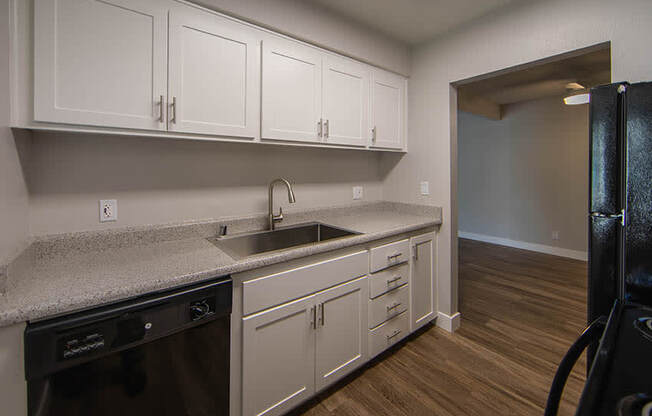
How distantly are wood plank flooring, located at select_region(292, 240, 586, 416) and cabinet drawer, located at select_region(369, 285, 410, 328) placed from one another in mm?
315

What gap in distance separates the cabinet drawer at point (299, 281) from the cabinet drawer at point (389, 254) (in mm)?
86

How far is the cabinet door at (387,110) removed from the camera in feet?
7.44

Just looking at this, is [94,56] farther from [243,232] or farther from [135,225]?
[243,232]

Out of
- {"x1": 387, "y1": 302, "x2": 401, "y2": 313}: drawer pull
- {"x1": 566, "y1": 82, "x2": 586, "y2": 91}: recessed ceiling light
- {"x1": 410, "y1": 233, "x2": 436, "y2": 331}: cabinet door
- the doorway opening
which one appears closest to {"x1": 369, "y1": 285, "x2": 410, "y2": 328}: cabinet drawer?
{"x1": 387, "y1": 302, "x2": 401, "y2": 313}: drawer pull

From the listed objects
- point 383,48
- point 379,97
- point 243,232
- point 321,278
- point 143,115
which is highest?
point 383,48

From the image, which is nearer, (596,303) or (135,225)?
(596,303)

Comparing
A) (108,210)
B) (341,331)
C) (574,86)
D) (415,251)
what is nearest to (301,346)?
(341,331)

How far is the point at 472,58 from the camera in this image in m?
2.11

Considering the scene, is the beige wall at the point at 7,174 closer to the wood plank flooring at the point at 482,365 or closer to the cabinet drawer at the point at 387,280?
the wood plank flooring at the point at 482,365

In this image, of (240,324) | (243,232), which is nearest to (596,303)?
(240,324)

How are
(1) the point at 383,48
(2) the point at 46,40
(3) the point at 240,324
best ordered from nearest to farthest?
1. (2) the point at 46,40
2. (3) the point at 240,324
3. (1) the point at 383,48

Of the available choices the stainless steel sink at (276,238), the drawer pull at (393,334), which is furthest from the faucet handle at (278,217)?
the drawer pull at (393,334)

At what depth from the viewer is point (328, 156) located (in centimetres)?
239

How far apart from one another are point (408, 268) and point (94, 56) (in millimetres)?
2055
